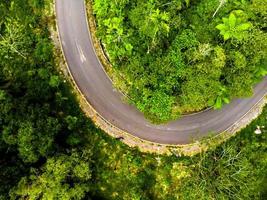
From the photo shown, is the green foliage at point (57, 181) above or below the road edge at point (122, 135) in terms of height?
below

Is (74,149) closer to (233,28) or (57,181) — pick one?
(57,181)

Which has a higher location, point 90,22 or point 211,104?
point 90,22

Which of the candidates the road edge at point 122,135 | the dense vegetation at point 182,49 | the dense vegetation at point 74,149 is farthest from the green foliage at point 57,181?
the dense vegetation at point 182,49

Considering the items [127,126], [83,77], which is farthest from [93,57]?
[127,126]

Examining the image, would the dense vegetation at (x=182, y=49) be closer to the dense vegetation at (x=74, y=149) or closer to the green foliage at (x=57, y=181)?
the dense vegetation at (x=74, y=149)

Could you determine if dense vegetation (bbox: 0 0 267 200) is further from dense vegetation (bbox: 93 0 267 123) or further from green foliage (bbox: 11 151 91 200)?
dense vegetation (bbox: 93 0 267 123)

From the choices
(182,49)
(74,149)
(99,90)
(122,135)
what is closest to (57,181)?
(74,149)

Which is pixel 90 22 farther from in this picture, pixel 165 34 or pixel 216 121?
pixel 216 121
